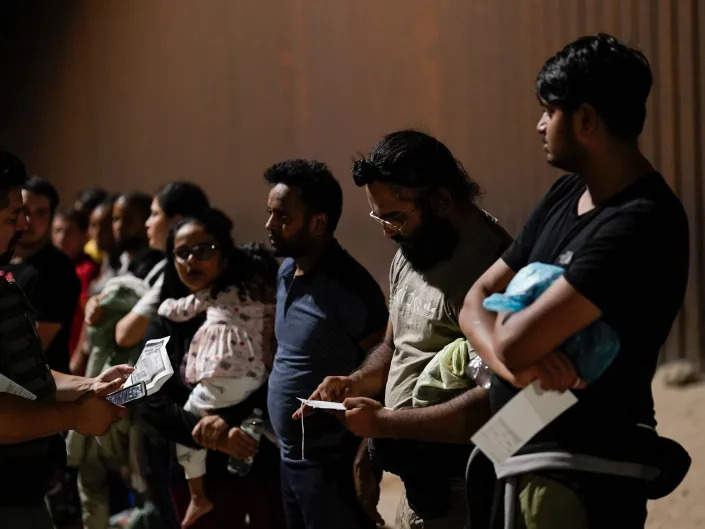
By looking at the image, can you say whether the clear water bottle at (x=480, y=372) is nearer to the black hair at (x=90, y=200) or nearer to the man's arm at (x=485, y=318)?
the man's arm at (x=485, y=318)

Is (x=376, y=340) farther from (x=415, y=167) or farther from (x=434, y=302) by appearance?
(x=415, y=167)

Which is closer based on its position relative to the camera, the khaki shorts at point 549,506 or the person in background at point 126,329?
the khaki shorts at point 549,506

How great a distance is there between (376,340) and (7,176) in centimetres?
133

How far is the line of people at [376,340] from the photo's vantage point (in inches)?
93.3

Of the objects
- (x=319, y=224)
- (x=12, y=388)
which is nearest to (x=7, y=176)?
(x=12, y=388)

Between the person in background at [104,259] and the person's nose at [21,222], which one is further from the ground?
the person's nose at [21,222]

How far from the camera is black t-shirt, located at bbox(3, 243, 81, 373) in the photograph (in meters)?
5.16

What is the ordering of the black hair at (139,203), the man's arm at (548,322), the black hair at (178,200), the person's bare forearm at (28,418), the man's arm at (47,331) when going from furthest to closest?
1. the black hair at (139,203)
2. the black hair at (178,200)
3. the man's arm at (47,331)
4. the person's bare forearm at (28,418)
5. the man's arm at (548,322)

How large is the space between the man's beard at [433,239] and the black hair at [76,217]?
438cm

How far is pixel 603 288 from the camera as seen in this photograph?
2275 mm

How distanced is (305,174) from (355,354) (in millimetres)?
706

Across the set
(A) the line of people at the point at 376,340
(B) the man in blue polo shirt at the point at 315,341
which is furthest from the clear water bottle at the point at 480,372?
(B) the man in blue polo shirt at the point at 315,341

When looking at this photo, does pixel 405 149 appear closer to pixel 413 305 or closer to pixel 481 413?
pixel 413 305

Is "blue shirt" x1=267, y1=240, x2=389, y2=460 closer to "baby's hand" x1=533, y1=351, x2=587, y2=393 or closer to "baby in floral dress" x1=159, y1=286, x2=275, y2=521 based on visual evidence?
"baby in floral dress" x1=159, y1=286, x2=275, y2=521
